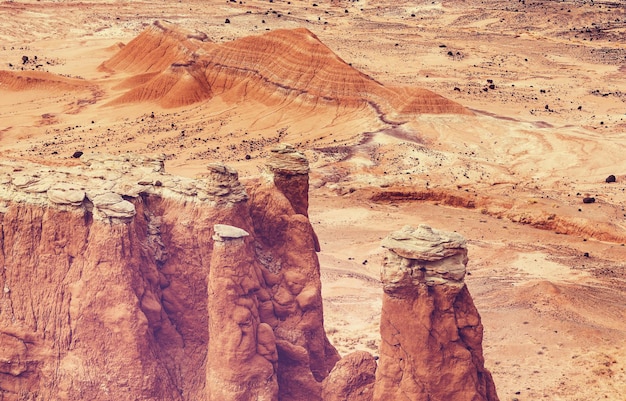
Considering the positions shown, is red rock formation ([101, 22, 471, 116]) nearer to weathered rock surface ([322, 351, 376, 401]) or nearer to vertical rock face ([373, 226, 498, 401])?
weathered rock surface ([322, 351, 376, 401])

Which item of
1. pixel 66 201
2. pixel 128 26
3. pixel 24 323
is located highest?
pixel 66 201

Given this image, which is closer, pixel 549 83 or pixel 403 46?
pixel 549 83

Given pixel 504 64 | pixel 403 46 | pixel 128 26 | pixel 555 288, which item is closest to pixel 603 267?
pixel 555 288

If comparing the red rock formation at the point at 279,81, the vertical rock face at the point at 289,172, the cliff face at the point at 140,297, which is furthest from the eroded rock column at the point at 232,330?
the red rock formation at the point at 279,81

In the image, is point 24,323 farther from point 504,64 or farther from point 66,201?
point 504,64

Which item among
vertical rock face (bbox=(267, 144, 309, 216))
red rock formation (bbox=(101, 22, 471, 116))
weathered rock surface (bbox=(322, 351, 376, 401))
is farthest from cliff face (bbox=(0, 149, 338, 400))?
red rock formation (bbox=(101, 22, 471, 116))

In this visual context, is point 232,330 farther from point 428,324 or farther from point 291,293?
point 428,324
